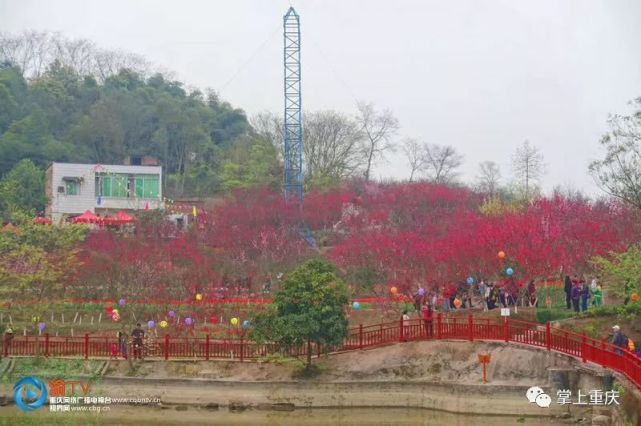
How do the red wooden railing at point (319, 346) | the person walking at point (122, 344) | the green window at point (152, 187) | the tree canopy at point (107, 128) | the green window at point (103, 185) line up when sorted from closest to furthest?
the red wooden railing at point (319, 346) < the person walking at point (122, 344) < the green window at point (103, 185) < the green window at point (152, 187) < the tree canopy at point (107, 128)

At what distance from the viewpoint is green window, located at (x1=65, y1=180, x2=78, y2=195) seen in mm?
54188

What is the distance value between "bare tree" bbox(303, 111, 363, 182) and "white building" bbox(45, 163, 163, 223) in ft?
41.6

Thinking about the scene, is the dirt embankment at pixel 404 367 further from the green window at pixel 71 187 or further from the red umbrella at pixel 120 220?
the green window at pixel 71 187

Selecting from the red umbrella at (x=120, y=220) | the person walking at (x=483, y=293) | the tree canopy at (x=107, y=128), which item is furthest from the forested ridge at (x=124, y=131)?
the person walking at (x=483, y=293)

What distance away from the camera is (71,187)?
54.4m

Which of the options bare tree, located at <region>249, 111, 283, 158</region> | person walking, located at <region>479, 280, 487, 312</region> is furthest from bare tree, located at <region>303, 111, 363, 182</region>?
person walking, located at <region>479, 280, 487, 312</region>

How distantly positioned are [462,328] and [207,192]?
44.5 m

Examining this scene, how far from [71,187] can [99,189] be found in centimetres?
180

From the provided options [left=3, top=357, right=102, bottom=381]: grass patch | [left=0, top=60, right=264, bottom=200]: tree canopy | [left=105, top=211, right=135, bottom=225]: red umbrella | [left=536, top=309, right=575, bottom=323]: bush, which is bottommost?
[left=3, top=357, right=102, bottom=381]: grass patch

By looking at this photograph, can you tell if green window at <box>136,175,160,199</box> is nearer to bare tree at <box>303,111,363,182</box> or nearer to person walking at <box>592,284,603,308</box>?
bare tree at <box>303,111,363,182</box>

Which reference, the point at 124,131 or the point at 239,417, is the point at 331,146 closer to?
the point at 124,131

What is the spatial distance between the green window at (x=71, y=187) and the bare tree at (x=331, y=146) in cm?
1694

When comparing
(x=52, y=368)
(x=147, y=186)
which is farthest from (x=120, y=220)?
(x=52, y=368)

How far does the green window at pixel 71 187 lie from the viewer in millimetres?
54188
